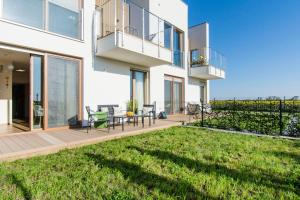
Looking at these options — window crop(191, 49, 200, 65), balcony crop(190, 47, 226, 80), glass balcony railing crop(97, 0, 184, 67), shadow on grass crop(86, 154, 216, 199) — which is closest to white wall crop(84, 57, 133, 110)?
glass balcony railing crop(97, 0, 184, 67)

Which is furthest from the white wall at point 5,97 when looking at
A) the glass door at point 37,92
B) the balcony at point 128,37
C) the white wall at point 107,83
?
the balcony at point 128,37

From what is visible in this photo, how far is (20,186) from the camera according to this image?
8.32 feet

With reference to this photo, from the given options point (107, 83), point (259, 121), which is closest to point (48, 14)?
point (107, 83)

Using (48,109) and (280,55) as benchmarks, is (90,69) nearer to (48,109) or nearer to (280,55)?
(48,109)

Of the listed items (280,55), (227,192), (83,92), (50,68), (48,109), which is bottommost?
(227,192)

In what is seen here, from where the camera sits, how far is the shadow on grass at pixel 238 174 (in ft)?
8.77

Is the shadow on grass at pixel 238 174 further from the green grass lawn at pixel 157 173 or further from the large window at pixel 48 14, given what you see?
the large window at pixel 48 14

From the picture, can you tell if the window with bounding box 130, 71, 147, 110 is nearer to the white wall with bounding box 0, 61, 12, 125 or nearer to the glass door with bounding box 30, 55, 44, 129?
the glass door with bounding box 30, 55, 44, 129

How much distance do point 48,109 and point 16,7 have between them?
3387 millimetres

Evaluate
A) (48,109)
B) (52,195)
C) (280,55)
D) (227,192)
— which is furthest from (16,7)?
(280,55)

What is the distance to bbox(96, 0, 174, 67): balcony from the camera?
6902 millimetres

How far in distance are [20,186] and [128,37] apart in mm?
6041

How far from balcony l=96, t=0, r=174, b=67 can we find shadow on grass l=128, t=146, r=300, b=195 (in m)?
4.88

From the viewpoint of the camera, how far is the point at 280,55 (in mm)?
15445
